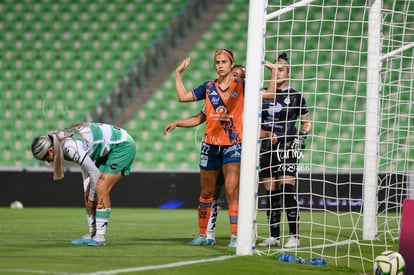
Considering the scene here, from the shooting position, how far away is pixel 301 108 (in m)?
8.56

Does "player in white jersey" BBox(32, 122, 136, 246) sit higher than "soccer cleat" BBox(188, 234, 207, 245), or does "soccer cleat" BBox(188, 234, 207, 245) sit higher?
"player in white jersey" BBox(32, 122, 136, 246)

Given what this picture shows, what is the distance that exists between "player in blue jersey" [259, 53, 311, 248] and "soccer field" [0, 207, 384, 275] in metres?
0.70

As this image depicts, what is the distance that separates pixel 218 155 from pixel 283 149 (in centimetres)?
69

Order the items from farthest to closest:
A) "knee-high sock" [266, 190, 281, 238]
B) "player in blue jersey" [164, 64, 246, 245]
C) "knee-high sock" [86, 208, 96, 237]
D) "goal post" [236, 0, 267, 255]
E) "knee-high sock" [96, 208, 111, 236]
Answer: "knee-high sock" [266, 190, 281, 238] → "player in blue jersey" [164, 64, 246, 245] → "knee-high sock" [86, 208, 96, 237] → "knee-high sock" [96, 208, 111, 236] → "goal post" [236, 0, 267, 255]

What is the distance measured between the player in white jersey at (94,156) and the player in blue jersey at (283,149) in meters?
1.44

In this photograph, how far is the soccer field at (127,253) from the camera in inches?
238

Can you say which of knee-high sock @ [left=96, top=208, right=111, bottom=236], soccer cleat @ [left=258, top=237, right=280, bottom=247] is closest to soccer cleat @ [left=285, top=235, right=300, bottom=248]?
soccer cleat @ [left=258, top=237, right=280, bottom=247]

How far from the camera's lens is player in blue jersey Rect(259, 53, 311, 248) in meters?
8.34

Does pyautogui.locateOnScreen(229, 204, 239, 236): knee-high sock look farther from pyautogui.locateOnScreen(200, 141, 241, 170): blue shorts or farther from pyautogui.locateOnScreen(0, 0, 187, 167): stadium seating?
pyautogui.locateOnScreen(0, 0, 187, 167): stadium seating

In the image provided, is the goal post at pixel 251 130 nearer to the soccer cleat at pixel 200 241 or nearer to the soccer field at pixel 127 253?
the soccer field at pixel 127 253

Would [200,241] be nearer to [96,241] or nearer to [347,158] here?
[96,241]

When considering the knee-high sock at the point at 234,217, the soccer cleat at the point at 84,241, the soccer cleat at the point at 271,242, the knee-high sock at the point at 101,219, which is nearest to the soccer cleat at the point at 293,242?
the soccer cleat at the point at 271,242

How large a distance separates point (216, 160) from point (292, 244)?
111cm

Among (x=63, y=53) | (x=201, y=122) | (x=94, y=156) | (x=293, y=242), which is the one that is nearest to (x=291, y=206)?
(x=293, y=242)
